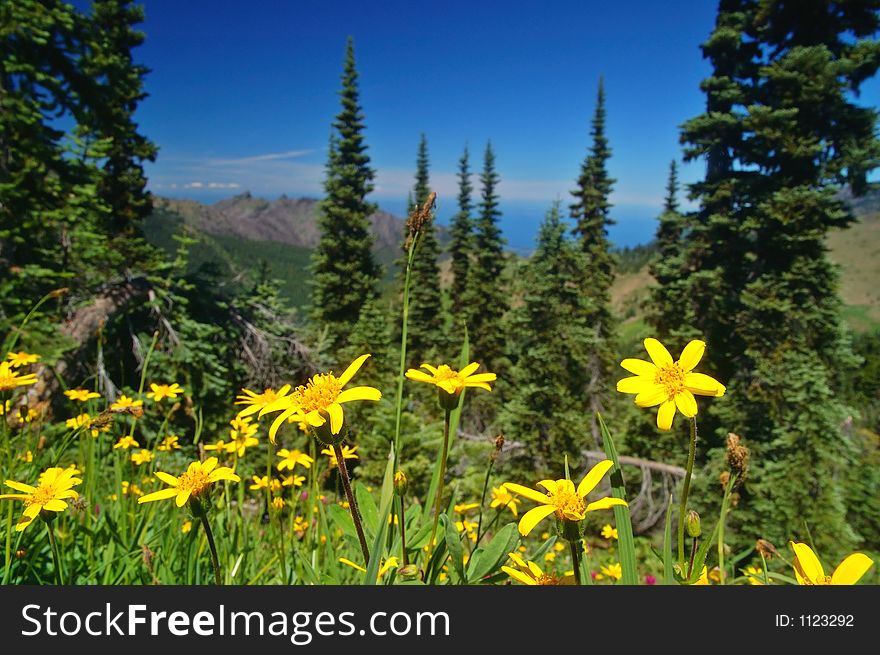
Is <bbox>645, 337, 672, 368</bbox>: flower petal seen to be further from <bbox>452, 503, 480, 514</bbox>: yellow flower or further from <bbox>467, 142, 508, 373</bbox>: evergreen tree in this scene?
<bbox>467, 142, 508, 373</bbox>: evergreen tree

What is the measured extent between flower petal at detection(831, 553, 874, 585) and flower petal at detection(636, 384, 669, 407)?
0.39 metres

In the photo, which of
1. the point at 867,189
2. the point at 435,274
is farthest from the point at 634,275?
the point at 867,189

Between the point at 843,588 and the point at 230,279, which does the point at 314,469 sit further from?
the point at 230,279

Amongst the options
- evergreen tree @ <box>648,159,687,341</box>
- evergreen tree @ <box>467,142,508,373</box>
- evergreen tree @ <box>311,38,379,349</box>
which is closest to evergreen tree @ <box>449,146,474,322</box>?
evergreen tree @ <box>467,142,508,373</box>

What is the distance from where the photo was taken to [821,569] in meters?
0.86

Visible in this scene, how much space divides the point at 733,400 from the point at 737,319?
2000 mm

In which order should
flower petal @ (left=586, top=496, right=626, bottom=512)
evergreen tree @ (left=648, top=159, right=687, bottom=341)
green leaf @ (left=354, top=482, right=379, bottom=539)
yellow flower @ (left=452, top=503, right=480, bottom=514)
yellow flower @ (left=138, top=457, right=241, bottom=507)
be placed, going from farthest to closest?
evergreen tree @ (left=648, top=159, right=687, bottom=341)
yellow flower @ (left=452, top=503, right=480, bottom=514)
green leaf @ (left=354, top=482, right=379, bottom=539)
yellow flower @ (left=138, top=457, right=241, bottom=507)
flower petal @ (left=586, top=496, right=626, bottom=512)

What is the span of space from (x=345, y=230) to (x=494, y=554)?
2307 cm

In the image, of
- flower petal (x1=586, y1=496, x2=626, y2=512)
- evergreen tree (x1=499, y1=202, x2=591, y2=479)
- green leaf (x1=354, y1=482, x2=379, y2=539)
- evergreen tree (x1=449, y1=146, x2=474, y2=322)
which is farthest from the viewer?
evergreen tree (x1=449, y1=146, x2=474, y2=322)

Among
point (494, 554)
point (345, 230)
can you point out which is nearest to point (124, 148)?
point (345, 230)

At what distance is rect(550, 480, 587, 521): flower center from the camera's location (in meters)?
0.80

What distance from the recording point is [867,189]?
8.96 meters

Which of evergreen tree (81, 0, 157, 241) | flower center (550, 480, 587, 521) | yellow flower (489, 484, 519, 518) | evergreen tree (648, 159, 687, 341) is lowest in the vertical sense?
yellow flower (489, 484, 519, 518)

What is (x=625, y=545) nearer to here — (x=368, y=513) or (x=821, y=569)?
(x=821, y=569)
